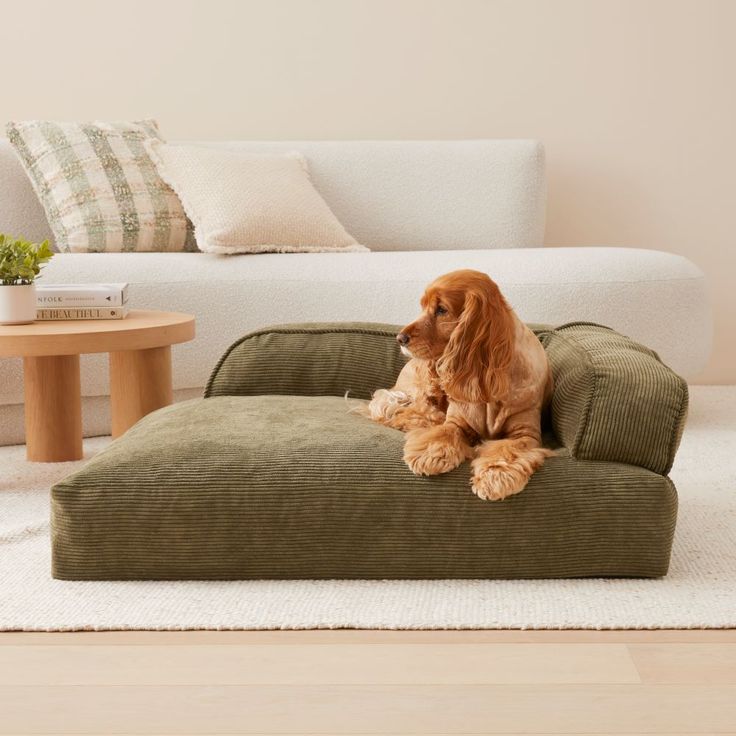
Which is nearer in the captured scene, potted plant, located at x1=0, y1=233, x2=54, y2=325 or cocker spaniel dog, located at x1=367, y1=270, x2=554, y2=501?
cocker spaniel dog, located at x1=367, y1=270, x2=554, y2=501

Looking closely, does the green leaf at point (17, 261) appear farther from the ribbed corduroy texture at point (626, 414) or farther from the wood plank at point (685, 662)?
the wood plank at point (685, 662)

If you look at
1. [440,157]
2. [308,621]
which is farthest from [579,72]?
[308,621]

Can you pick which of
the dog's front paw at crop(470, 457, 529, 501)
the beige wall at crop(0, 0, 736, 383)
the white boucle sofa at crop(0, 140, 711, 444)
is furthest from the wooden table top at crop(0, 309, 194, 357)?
the beige wall at crop(0, 0, 736, 383)

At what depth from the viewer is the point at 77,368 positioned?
2975 millimetres

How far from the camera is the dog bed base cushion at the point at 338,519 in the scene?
1933mm

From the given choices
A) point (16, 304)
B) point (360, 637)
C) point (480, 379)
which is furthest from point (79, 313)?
point (360, 637)

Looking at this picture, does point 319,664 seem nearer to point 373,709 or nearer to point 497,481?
point 373,709

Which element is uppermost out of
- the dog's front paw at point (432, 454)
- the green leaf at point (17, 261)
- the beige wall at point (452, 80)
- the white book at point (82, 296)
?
the beige wall at point (452, 80)

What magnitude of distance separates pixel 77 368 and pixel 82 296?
33 centimetres

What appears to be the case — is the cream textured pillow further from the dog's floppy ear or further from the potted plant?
the dog's floppy ear

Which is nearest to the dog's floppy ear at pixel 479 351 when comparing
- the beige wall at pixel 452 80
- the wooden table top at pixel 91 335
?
the wooden table top at pixel 91 335

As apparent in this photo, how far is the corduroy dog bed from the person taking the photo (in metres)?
1.93

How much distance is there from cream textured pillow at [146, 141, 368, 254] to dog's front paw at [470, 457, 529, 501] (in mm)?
1690

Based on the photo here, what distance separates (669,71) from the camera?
445cm
